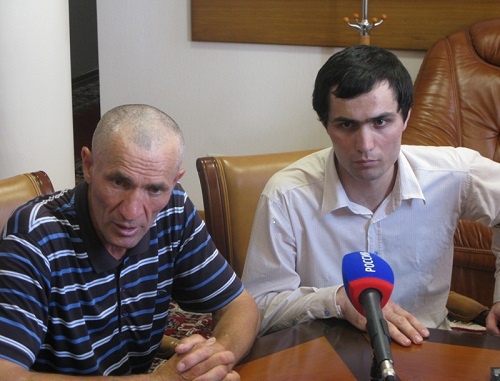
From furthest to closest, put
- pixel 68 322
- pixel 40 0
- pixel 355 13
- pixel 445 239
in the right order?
pixel 355 13
pixel 40 0
pixel 445 239
pixel 68 322

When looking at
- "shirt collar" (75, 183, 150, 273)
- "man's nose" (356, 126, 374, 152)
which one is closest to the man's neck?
"man's nose" (356, 126, 374, 152)

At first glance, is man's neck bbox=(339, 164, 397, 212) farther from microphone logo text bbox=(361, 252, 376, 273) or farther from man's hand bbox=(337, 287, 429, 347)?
microphone logo text bbox=(361, 252, 376, 273)

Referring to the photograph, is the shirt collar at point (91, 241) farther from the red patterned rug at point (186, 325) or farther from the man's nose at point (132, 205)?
the red patterned rug at point (186, 325)

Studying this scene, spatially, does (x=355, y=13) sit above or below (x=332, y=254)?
above

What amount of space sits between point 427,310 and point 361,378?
72 cm

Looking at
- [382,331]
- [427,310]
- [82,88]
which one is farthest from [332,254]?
[82,88]

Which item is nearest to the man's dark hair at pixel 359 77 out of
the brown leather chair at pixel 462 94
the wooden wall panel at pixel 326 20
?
the brown leather chair at pixel 462 94

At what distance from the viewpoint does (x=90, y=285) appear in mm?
1494

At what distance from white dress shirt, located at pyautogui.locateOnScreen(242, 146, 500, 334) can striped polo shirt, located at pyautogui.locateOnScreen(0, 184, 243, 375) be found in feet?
0.46

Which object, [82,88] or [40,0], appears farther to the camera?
[82,88]

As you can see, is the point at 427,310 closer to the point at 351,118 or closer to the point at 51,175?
the point at 351,118

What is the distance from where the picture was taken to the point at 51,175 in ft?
9.82

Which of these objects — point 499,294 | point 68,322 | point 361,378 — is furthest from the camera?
point 499,294

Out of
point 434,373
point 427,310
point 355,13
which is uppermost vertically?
point 355,13
